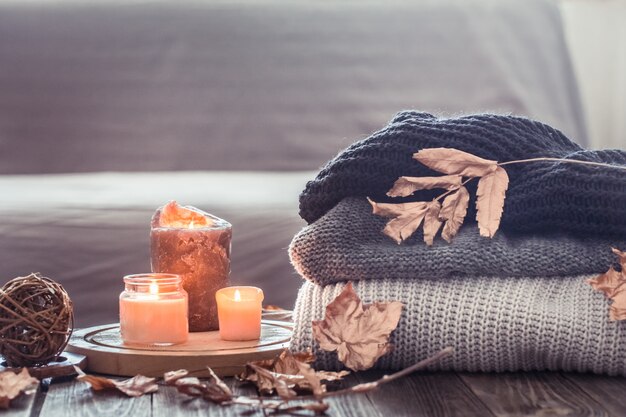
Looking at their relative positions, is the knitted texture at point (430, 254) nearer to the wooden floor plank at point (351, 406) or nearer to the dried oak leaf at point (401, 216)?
the dried oak leaf at point (401, 216)

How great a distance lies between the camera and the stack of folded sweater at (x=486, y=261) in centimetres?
81

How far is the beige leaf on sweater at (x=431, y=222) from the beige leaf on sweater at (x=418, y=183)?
0.06 ft

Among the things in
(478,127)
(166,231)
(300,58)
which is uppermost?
(300,58)

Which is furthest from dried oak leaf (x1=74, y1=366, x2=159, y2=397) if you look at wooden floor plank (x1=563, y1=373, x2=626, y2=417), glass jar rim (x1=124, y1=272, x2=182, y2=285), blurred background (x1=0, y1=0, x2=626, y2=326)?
blurred background (x1=0, y1=0, x2=626, y2=326)

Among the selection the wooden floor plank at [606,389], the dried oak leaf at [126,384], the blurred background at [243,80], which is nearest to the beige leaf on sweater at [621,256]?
the wooden floor plank at [606,389]

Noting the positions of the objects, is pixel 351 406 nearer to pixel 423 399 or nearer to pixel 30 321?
pixel 423 399

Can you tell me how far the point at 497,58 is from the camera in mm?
1768

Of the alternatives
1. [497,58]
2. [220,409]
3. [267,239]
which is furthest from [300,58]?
[220,409]

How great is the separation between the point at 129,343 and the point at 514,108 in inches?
42.7

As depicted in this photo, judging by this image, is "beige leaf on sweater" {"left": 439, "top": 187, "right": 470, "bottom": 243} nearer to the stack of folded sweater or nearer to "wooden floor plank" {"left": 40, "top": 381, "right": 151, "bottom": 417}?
the stack of folded sweater

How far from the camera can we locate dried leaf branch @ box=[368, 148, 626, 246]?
842 mm

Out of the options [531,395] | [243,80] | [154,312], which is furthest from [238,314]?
[243,80]

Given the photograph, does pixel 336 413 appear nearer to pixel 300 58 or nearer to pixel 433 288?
pixel 433 288

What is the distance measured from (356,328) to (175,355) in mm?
164
